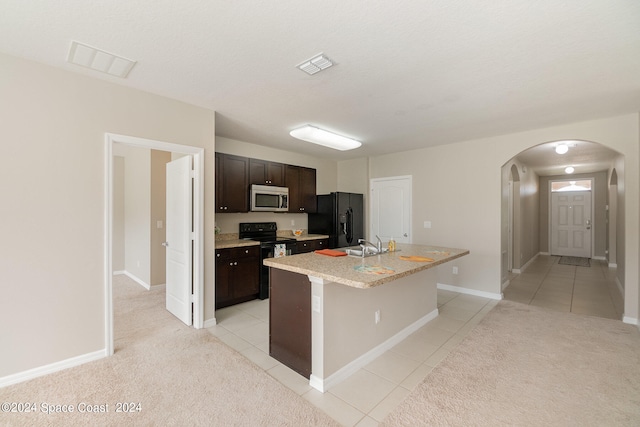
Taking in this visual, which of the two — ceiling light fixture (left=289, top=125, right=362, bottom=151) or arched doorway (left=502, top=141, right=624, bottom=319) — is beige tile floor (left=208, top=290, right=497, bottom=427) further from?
ceiling light fixture (left=289, top=125, right=362, bottom=151)

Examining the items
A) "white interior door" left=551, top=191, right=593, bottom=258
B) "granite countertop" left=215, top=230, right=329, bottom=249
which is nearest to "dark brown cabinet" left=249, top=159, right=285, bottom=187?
"granite countertop" left=215, top=230, right=329, bottom=249

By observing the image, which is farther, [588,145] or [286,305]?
[588,145]

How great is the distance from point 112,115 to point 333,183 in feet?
14.7

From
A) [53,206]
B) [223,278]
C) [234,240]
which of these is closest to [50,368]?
[53,206]

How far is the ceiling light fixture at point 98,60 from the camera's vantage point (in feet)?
6.92

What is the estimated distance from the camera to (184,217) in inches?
132

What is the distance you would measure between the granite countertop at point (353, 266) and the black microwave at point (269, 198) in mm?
2095

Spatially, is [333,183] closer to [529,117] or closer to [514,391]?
[529,117]

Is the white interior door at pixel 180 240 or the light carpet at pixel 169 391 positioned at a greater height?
the white interior door at pixel 180 240

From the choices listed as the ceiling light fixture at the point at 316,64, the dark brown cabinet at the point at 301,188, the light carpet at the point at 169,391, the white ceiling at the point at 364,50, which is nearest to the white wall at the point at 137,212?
the light carpet at the point at 169,391

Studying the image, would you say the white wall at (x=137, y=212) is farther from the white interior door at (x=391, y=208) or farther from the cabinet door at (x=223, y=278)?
the white interior door at (x=391, y=208)

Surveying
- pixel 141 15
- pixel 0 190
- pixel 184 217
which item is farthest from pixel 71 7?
pixel 184 217

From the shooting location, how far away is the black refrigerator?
551 centimetres

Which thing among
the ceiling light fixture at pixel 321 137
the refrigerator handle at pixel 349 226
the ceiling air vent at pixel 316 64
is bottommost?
the refrigerator handle at pixel 349 226
